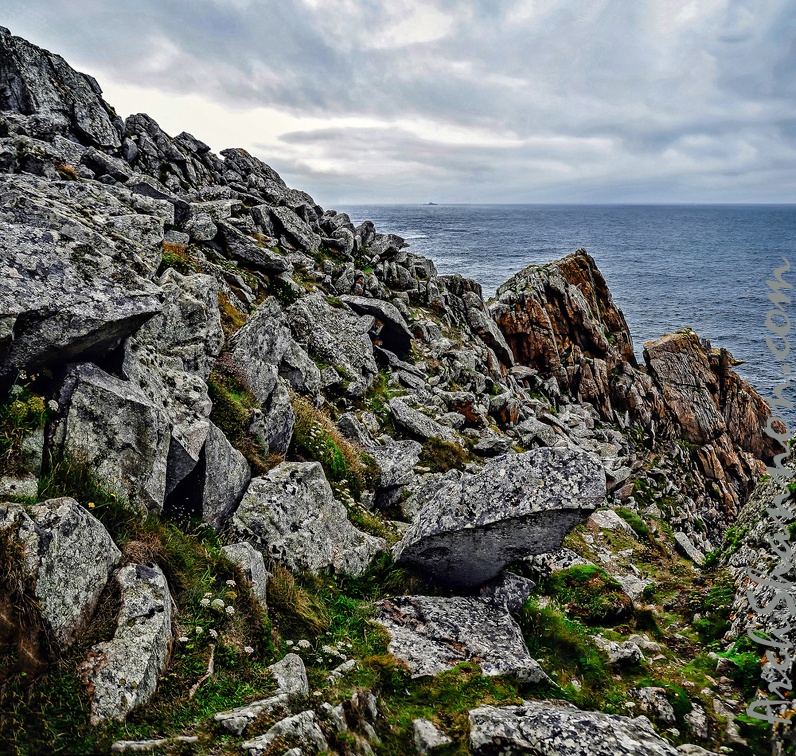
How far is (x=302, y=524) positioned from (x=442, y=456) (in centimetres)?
886

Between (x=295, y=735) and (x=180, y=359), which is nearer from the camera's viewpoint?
(x=295, y=735)

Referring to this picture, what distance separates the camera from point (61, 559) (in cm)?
507

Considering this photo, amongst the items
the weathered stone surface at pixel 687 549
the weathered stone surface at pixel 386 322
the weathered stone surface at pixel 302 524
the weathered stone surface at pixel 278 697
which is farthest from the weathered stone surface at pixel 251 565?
the weathered stone surface at pixel 687 549

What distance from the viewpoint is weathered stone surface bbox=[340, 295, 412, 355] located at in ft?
81.1

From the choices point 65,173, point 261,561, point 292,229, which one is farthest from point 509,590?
point 292,229

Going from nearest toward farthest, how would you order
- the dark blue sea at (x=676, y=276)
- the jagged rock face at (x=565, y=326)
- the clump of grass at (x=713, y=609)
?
the clump of grass at (x=713, y=609) < the jagged rock face at (x=565, y=326) < the dark blue sea at (x=676, y=276)

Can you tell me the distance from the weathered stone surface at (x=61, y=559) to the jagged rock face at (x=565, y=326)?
40.1m

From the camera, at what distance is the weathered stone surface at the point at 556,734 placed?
562 cm

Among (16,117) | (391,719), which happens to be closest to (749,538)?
(391,719)

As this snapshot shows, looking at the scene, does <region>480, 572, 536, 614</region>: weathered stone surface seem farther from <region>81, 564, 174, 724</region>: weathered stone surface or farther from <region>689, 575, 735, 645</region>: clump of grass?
<region>81, 564, 174, 724</region>: weathered stone surface

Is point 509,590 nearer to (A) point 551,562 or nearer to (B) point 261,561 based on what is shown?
(A) point 551,562

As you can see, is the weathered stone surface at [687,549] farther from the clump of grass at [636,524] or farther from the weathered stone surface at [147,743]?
the weathered stone surface at [147,743]

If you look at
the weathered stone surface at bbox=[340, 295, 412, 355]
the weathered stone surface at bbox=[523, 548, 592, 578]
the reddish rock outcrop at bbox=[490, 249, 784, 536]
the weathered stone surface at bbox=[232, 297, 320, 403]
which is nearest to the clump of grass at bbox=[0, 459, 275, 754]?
the weathered stone surface at bbox=[232, 297, 320, 403]

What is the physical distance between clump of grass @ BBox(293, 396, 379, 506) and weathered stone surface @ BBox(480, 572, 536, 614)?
3.66 m
